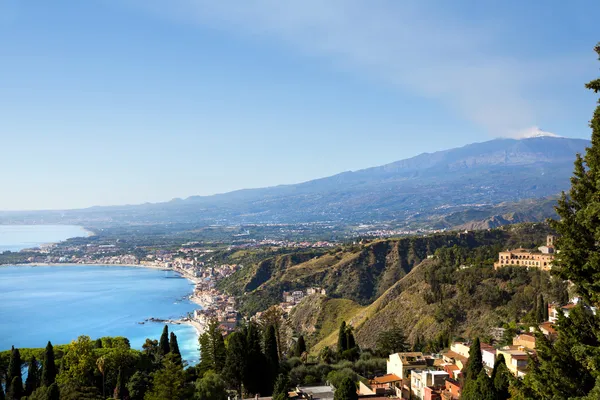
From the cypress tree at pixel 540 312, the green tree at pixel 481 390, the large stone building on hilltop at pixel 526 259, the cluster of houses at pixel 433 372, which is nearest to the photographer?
the green tree at pixel 481 390

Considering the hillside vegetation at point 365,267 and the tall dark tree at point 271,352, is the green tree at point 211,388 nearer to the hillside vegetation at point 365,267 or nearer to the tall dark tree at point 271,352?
the tall dark tree at point 271,352

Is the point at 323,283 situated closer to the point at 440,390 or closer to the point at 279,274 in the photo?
the point at 279,274

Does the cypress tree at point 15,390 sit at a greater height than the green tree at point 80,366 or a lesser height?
lesser

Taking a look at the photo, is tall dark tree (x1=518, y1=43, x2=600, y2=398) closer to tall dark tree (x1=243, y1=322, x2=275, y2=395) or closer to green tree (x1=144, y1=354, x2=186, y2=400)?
green tree (x1=144, y1=354, x2=186, y2=400)

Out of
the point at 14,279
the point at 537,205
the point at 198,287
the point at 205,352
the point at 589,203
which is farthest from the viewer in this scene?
the point at 537,205

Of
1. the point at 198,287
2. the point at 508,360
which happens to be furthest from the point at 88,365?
the point at 198,287

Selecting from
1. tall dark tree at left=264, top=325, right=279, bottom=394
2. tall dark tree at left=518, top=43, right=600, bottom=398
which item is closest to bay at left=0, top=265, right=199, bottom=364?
tall dark tree at left=264, top=325, right=279, bottom=394

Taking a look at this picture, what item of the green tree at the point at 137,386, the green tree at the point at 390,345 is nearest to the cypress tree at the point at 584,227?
the green tree at the point at 137,386
